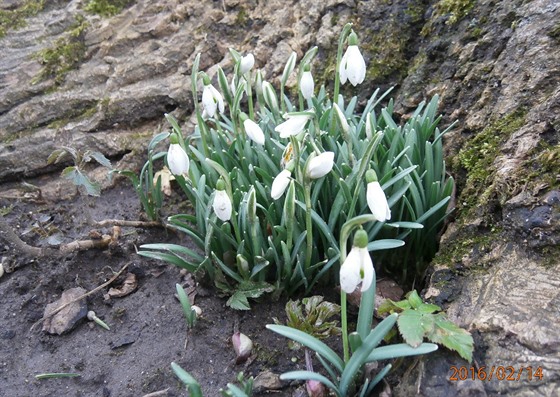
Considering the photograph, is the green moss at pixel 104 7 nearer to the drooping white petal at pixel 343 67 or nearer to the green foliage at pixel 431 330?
the drooping white petal at pixel 343 67

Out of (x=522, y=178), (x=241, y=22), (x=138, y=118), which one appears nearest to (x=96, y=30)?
(x=138, y=118)

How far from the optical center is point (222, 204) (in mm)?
1750

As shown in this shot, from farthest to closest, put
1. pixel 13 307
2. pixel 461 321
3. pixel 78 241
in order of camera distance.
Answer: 1. pixel 78 241
2. pixel 13 307
3. pixel 461 321

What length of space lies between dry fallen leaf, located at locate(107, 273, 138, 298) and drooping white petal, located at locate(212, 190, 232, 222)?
2.46 ft

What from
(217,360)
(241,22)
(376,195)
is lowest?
(217,360)

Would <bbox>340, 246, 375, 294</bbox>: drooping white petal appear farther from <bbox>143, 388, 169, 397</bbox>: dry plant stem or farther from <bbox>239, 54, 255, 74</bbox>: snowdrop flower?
<bbox>239, 54, 255, 74</bbox>: snowdrop flower

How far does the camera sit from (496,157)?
2.07 meters

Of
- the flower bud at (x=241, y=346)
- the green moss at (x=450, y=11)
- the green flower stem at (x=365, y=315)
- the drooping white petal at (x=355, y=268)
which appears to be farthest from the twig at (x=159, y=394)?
the green moss at (x=450, y=11)

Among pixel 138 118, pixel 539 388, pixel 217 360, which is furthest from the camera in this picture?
pixel 138 118

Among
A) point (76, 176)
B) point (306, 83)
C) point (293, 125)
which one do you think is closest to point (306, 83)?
point (306, 83)

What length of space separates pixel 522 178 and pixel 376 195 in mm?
719

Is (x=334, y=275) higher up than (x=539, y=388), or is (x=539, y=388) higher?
(x=539, y=388)

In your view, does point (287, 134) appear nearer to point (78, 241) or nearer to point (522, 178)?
point (522, 178)
